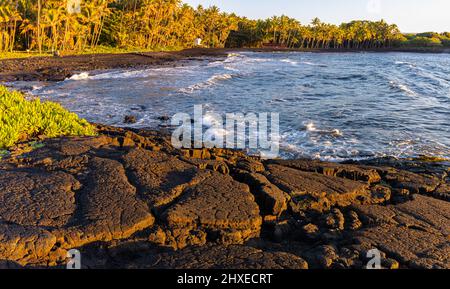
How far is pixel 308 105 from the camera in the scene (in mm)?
18266

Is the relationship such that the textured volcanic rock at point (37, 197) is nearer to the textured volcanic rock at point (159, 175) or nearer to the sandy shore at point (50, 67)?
the textured volcanic rock at point (159, 175)

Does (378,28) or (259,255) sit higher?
(378,28)

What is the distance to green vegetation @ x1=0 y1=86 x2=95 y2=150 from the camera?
7371mm

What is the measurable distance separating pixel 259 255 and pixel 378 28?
127347mm

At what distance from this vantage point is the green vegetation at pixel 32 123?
24.2ft

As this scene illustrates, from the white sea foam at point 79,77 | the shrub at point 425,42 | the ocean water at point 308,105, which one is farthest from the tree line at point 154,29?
the ocean water at point 308,105

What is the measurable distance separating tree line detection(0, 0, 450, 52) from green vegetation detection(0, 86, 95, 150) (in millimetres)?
34751

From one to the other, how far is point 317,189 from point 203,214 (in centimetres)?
Answer: 223

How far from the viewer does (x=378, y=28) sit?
11538 cm

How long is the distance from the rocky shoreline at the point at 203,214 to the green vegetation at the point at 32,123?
3.08ft

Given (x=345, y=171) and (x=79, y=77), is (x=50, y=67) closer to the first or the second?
(x=79, y=77)

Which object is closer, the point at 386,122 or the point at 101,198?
the point at 101,198
